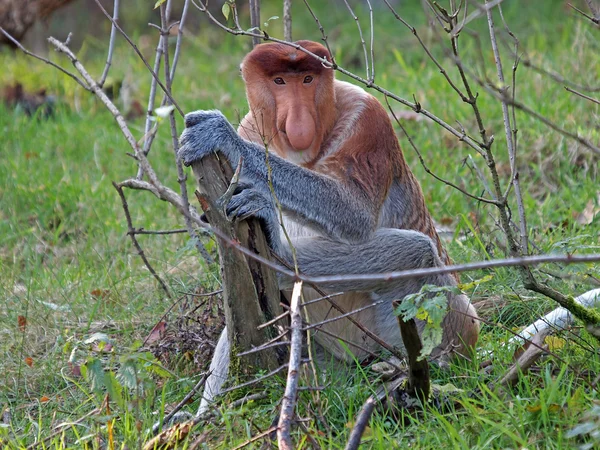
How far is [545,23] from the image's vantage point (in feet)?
32.0

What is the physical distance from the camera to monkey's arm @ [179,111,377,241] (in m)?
3.95

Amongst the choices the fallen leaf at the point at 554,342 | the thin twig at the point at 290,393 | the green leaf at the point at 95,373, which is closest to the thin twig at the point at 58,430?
the green leaf at the point at 95,373

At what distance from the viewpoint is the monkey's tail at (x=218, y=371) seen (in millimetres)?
3830

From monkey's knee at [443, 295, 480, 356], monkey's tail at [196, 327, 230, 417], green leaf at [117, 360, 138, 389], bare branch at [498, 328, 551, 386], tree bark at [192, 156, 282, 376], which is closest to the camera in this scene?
green leaf at [117, 360, 138, 389]

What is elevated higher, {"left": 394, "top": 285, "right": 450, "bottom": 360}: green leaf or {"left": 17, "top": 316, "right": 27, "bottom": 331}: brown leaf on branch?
{"left": 394, "top": 285, "right": 450, "bottom": 360}: green leaf

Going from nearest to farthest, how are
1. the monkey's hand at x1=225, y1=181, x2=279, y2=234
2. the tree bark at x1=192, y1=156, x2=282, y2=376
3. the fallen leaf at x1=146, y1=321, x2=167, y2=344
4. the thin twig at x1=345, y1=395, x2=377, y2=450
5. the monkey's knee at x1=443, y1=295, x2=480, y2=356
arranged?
the thin twig at x1=345, y1=395, x2=377, y2=450 < the tree bark at x1=192, y1=156, x2=282, y2=376 < the monkey's hand at x1=225, y1=181, x2=279, y2=234 < the monkey's knee at x1=443, y1=295, x2=480, y2=356 < the fallen leaf at x1=146, y1=321, x2=167, y2=344

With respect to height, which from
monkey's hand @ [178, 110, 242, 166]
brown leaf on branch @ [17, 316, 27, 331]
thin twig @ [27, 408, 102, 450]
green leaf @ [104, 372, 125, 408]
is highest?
monkey's hand @ [178, 110, 242, 166]

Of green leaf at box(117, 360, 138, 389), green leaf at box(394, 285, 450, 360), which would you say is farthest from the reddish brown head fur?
green leaf at box(117, 360, 138, 389)

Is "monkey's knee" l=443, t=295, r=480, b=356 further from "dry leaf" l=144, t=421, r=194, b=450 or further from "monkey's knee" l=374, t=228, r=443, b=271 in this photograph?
"dry leaf" l=144, t=421, r=194, b=450

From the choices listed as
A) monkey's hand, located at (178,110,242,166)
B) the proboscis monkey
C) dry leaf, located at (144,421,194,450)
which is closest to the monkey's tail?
the proboscis monkey

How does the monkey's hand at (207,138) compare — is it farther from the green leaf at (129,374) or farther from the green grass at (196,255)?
the green leaf at (129,374)

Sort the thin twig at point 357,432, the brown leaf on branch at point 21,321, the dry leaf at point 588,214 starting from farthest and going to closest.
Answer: the dry leaf at point 588,214
the brown leaf on branch at point 21,321
the thin twig at point 357,432

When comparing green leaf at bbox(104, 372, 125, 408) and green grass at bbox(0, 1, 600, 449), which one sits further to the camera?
green grass at bbox(0, 1, 600, 449)

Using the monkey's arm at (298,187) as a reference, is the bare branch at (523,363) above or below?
below
